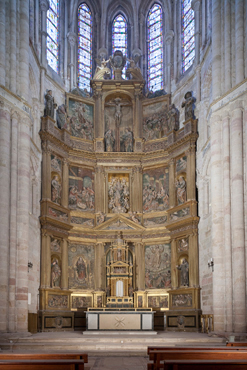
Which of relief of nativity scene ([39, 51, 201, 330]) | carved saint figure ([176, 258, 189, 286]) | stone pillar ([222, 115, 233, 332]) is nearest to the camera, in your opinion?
stone pillar ([222, 115, 233, 332])

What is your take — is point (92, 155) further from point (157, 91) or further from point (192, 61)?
point (192, 61)

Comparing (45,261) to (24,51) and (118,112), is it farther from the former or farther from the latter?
(118,112)

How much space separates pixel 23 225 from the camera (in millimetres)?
22719

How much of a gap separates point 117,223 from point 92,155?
432 cm

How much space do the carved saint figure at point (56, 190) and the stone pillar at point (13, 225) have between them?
19.3 ft

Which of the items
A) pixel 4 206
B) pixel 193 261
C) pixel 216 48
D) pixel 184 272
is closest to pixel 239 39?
pixel 216 48

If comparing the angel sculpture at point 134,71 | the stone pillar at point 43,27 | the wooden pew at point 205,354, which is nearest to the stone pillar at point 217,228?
the angel sculpture at point 134,71

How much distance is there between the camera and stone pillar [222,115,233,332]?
21.1 m

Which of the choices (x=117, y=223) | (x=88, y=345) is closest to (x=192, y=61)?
(x=117, y=223)

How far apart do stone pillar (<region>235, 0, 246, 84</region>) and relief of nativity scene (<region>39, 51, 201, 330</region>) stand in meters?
6.25

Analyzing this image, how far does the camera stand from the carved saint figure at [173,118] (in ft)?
99.0

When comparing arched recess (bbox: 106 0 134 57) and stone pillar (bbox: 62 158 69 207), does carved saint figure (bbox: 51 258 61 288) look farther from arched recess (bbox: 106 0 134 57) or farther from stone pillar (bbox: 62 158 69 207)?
arched recess (bbox: 106 0 134 57)

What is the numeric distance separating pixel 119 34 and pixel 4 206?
18015 millimetres

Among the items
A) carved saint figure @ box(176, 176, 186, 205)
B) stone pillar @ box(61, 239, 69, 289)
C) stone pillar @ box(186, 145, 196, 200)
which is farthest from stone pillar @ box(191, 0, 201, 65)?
stone pillar @ box(61, 239, 69, 289)
